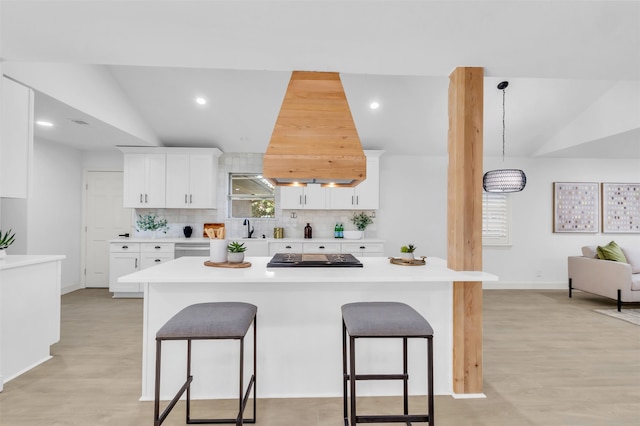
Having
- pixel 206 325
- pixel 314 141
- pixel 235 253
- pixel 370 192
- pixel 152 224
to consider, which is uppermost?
pixel 314 141

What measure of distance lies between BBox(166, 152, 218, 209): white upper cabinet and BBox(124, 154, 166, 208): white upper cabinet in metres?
0.13

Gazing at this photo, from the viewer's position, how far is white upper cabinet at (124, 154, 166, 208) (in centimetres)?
516

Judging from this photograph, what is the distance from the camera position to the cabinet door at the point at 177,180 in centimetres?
520

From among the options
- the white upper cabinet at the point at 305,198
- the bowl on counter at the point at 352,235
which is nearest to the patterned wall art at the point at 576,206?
the bowl on counter at the point at 352,235

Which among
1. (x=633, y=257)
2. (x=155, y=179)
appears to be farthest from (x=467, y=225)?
(x=155, y=179)

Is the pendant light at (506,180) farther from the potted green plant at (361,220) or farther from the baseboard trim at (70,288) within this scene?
the baseboard trim at (70,288)

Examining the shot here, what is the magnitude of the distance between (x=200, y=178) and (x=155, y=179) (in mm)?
713

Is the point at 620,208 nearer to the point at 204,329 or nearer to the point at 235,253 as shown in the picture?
the point at 235,253

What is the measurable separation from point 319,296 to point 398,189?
3907 millimetres

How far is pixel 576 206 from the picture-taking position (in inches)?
231

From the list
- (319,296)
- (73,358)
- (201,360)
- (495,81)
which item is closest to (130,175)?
(73,358)

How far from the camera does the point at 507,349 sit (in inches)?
126

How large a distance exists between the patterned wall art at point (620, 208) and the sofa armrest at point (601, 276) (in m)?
1.35

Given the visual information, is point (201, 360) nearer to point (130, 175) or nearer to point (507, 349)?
point (507, 349)
